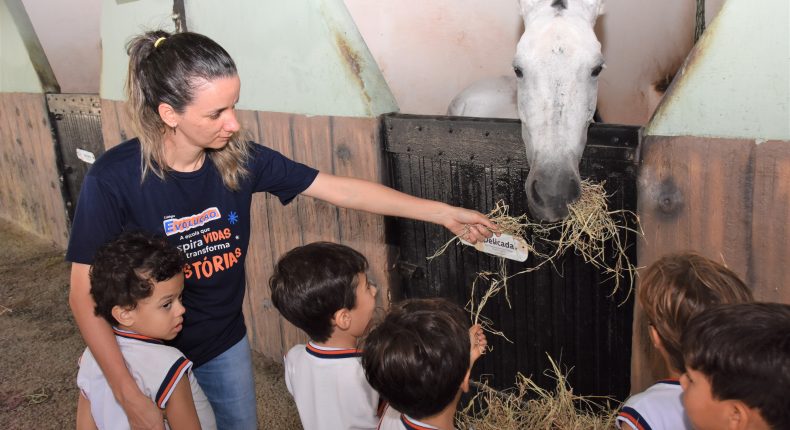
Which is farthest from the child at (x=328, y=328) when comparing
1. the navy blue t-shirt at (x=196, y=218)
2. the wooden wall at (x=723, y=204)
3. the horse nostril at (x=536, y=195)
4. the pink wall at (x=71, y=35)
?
the pink wall at (x=71, y=35)

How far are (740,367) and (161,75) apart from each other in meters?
1.42

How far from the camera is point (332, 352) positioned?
151 cm

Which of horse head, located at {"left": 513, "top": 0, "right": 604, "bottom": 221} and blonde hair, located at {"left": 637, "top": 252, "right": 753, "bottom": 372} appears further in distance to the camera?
Result: horse head, located at {"left": 513, "top": 0, "right": 604, "bottom": 221}

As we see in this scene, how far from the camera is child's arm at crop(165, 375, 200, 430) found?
1.50m

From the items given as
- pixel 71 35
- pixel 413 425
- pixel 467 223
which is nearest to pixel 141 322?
pixel 413 425

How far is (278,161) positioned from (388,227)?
71 centimetres

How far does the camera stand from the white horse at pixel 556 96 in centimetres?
187

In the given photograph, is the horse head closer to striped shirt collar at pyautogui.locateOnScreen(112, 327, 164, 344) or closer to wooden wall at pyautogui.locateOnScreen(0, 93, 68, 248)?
striped shirt collar at pyautogui.locateOnScreen(112, 327, 164, 344)

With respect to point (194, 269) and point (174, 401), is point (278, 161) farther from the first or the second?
point (174, 401)

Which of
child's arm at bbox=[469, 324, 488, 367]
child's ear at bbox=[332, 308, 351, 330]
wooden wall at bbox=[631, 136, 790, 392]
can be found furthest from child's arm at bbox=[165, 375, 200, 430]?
wooden wall at bbox=[631, 136, 790, 392]

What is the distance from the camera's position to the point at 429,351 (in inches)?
47.6

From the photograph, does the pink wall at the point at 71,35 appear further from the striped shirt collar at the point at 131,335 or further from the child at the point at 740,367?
the child at the point at 740,367

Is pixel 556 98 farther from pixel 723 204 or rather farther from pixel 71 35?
pixel 71 35

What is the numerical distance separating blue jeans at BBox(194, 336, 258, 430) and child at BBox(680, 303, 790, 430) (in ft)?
4.46
